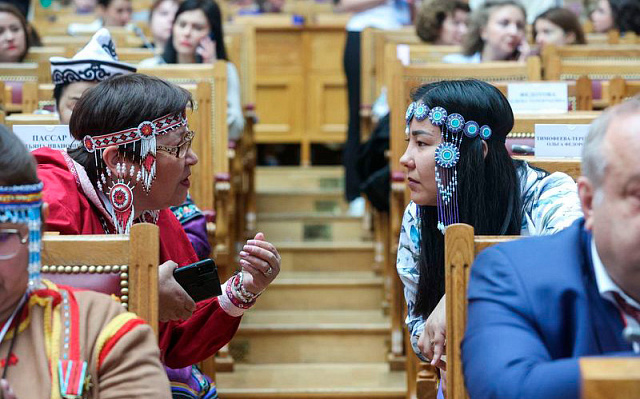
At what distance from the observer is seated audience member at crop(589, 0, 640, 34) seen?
5.91 m

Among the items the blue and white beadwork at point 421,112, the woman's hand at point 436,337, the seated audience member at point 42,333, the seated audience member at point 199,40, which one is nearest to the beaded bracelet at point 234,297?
the woman's hand at point 436,337

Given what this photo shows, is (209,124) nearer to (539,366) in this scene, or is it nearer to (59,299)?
(59,299)

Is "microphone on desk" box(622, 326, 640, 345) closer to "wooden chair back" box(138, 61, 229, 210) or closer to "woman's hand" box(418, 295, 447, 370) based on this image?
"woman's hand" box(418, 295, 447, 370)

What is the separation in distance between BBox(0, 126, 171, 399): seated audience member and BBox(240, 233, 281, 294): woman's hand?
1.67ft

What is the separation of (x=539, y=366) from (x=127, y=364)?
1.87ft

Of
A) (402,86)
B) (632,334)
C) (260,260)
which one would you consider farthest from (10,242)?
(402,86)

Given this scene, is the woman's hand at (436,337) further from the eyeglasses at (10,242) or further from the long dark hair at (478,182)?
the eyeglasses at (10,242)

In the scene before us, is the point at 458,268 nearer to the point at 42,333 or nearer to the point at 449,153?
the point at 449,153

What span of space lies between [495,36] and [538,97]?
5.03ft

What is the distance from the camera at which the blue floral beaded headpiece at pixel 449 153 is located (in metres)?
2.15

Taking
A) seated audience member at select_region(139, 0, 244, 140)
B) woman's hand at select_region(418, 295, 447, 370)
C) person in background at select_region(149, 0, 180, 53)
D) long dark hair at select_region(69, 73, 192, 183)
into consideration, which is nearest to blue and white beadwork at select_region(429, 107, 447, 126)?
woman's hand at select_region(418, 295, 447, 370)

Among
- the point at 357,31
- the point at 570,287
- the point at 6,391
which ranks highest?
the point at 357,31

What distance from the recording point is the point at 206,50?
4.77m

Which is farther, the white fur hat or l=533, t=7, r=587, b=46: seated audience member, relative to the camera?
l=533, t=7, r=587, b=46: seated audience member
